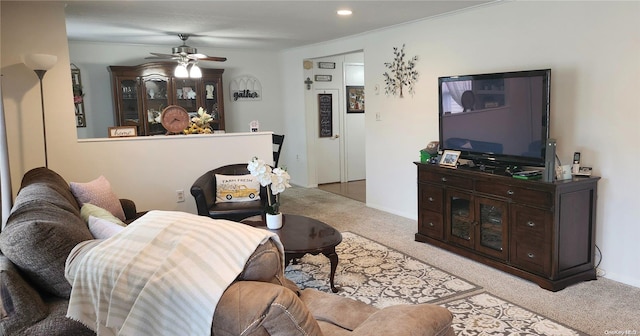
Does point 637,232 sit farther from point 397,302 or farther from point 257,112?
point 257,112

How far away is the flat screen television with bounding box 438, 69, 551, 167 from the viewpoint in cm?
346

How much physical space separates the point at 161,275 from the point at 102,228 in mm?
1041

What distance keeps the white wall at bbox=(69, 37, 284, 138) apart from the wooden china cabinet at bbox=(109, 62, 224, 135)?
0.83ft

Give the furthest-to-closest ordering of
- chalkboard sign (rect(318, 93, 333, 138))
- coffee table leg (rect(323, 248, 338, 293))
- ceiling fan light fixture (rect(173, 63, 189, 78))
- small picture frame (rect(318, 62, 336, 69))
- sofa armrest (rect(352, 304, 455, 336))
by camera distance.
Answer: chalkboard sign (rect(318, 93, 333, 138)) → small picture frame (rect(318, 62, 336, 69)) → ceiling fan light fixture (rect(173, 63, 189, 78)) → coffee table leg (rect(323, 248, 338, 293)) → sofa armrest (rect(352, 304, 455, 336))

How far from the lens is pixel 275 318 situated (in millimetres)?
1278

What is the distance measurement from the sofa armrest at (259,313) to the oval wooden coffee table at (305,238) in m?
1.64

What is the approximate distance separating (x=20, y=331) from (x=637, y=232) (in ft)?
12.4

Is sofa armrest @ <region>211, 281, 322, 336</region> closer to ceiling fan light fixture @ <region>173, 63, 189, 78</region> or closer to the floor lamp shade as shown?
the floor lamp shade

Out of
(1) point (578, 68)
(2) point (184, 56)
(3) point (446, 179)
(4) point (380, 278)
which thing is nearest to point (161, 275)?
(4) point (380, 278)

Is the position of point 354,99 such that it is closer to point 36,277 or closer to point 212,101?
point 212,101

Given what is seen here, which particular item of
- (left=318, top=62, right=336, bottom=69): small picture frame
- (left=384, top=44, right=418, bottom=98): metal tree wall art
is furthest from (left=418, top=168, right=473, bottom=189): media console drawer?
(left=318, top=62, right=336, bottom=69): small picture frame

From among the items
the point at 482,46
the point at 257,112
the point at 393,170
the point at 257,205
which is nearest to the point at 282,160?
the point at 257,112

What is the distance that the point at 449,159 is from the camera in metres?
4.20

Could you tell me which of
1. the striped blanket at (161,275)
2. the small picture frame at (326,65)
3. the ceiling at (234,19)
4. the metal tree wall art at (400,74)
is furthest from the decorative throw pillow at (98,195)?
the small picture frame at (326,65)
